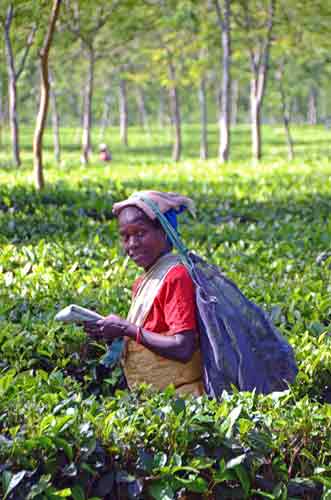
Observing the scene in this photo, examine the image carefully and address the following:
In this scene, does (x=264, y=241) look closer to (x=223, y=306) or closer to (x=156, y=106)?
(x=223, y=306)

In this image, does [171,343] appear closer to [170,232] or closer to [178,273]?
[178,273]

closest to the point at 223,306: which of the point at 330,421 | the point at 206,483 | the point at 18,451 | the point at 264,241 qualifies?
the point at 330,421

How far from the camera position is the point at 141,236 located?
4.04 metres

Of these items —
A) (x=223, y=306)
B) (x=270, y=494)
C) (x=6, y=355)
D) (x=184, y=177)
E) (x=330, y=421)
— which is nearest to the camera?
(x=270, y=494)

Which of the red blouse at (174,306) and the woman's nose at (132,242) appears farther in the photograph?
the woman's nose at (132,242)

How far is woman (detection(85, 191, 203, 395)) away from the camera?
3.83 meters

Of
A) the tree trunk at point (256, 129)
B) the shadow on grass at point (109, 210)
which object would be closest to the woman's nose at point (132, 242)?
the shadow on grass at point (109, 210)

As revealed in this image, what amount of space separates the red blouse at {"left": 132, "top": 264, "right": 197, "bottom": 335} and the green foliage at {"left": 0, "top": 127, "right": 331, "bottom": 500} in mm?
348

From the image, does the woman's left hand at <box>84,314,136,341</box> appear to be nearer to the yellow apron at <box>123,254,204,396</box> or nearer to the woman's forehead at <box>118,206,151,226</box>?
the yellow apron at <box>123,254,204,396</box>

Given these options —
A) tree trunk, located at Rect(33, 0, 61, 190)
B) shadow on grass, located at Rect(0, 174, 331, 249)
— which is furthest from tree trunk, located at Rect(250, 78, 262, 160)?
tree trunk, located at Rect(33, 0, 61, 190)

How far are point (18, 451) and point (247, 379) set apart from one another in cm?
136

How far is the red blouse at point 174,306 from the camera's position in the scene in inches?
150

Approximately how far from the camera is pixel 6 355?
463cm

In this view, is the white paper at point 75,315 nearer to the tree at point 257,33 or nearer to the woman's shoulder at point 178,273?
the woman's shoulder at point 178,273
